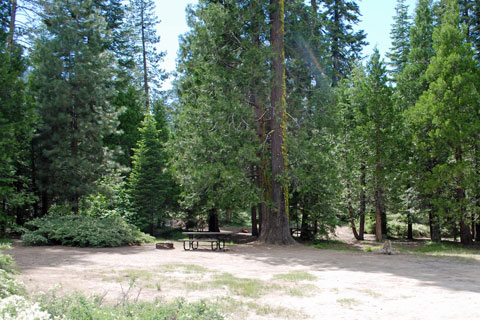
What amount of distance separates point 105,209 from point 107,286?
47.6 feet

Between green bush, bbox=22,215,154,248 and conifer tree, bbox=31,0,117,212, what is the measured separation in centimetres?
250

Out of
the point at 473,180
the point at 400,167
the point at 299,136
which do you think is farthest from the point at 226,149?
the point at 473,180

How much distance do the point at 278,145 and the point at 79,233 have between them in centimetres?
864

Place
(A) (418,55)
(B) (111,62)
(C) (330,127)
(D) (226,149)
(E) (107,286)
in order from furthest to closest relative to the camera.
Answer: (A) (418,55), (B) (111,62), (C) (330,127), (D) (226,149), (E) (107,286)

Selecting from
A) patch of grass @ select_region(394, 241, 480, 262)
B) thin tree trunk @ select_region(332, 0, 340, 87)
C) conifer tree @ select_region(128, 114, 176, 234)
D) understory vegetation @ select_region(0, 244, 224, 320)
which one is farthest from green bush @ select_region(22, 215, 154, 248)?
thin tree trunk @ select_region(332, 0, 340, 87)

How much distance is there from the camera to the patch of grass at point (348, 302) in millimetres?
5770

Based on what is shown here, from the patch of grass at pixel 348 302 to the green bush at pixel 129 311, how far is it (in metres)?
2.75

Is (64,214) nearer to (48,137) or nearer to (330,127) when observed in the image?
(48,137)

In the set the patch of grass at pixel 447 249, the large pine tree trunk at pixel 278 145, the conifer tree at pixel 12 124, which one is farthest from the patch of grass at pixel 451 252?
the conifer tree at pixel 12 124

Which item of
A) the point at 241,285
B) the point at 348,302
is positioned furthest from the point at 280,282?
the point at 348,302

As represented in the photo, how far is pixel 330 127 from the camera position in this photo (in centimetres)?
1755

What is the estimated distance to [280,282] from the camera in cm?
757

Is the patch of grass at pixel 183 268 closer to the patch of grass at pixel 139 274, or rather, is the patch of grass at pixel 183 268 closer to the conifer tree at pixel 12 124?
the patch of grass at pixel 139 274

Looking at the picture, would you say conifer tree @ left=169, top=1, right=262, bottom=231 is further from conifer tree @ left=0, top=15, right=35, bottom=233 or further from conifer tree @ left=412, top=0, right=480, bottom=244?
conifer tree @ left=412, top=0, right=480, bottom=244
